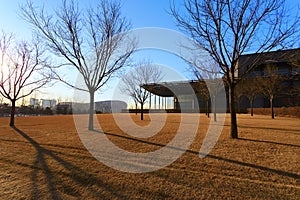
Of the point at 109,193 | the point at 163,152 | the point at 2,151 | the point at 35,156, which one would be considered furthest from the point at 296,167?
the point at 2,151

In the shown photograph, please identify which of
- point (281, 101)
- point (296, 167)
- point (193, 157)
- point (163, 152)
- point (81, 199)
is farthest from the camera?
point (281, 101)

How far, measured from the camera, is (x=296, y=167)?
13.8 feet

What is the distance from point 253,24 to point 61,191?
877cm

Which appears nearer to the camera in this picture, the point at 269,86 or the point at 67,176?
the point at 67,176

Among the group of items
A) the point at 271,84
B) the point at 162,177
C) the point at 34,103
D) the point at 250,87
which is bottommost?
the point at 162,177

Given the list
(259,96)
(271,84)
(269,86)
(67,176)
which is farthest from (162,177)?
(259,96)

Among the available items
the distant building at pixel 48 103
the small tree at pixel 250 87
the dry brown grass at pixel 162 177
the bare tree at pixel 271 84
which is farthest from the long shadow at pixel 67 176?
the distant building at pixel 48 103

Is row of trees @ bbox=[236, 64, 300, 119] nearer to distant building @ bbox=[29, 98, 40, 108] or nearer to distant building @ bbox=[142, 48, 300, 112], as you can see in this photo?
distant building @ bbox=[142, 48, 300, 112]

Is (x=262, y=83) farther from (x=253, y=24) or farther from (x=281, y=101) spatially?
(x=253, y=24)

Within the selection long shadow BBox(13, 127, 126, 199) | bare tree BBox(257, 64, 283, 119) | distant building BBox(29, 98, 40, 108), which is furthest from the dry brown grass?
distant building BBox(29, 98, 40, 108)

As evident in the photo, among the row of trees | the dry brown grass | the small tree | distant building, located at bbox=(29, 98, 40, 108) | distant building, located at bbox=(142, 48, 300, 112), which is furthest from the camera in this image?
distant building, located at bbox=(29, 98, 40, 108)

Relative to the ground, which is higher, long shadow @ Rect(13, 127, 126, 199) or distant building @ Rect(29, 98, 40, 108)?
distant building @ Rect(29, 98, 40, 108)

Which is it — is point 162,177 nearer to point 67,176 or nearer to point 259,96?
point 67,176

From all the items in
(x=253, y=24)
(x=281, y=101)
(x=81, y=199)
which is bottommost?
(x=81, y=199)
